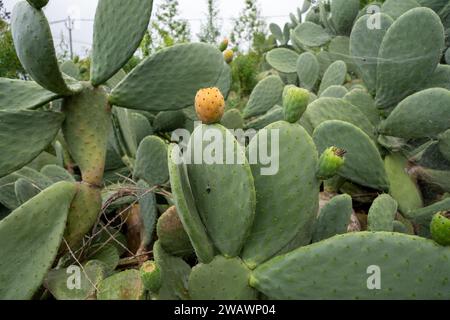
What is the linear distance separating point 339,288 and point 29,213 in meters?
0.62

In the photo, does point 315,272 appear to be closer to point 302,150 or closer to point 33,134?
point 302,150

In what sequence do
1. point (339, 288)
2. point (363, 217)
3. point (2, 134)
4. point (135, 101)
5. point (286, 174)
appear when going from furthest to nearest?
point (363, 217)
point (135, 101)
point (2, 134)
point (286, 174)
point (339, 288)

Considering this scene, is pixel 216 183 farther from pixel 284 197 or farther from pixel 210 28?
pixel 210 28

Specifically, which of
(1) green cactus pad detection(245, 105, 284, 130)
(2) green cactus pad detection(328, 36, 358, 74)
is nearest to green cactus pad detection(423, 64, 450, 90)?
(1) green cactus pad detection(245, 105, 284, 130)

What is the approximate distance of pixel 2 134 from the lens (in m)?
1.07

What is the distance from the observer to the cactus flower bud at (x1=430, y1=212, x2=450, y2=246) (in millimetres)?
775

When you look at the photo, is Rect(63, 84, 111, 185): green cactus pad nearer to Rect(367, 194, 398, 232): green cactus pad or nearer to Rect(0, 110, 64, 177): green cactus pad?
Rect(0, 110, 64, 177): green cactus pad

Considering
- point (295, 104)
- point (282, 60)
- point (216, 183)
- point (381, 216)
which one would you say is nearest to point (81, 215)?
point (216, 183)

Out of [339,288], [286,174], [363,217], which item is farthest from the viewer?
[363,217]

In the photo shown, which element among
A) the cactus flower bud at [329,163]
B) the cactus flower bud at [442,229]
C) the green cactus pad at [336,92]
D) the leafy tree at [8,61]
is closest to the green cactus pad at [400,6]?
the green cactus pad at [336,92]

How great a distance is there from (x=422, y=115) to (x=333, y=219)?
0.48m

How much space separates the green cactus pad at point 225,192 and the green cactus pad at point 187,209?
20 mm
